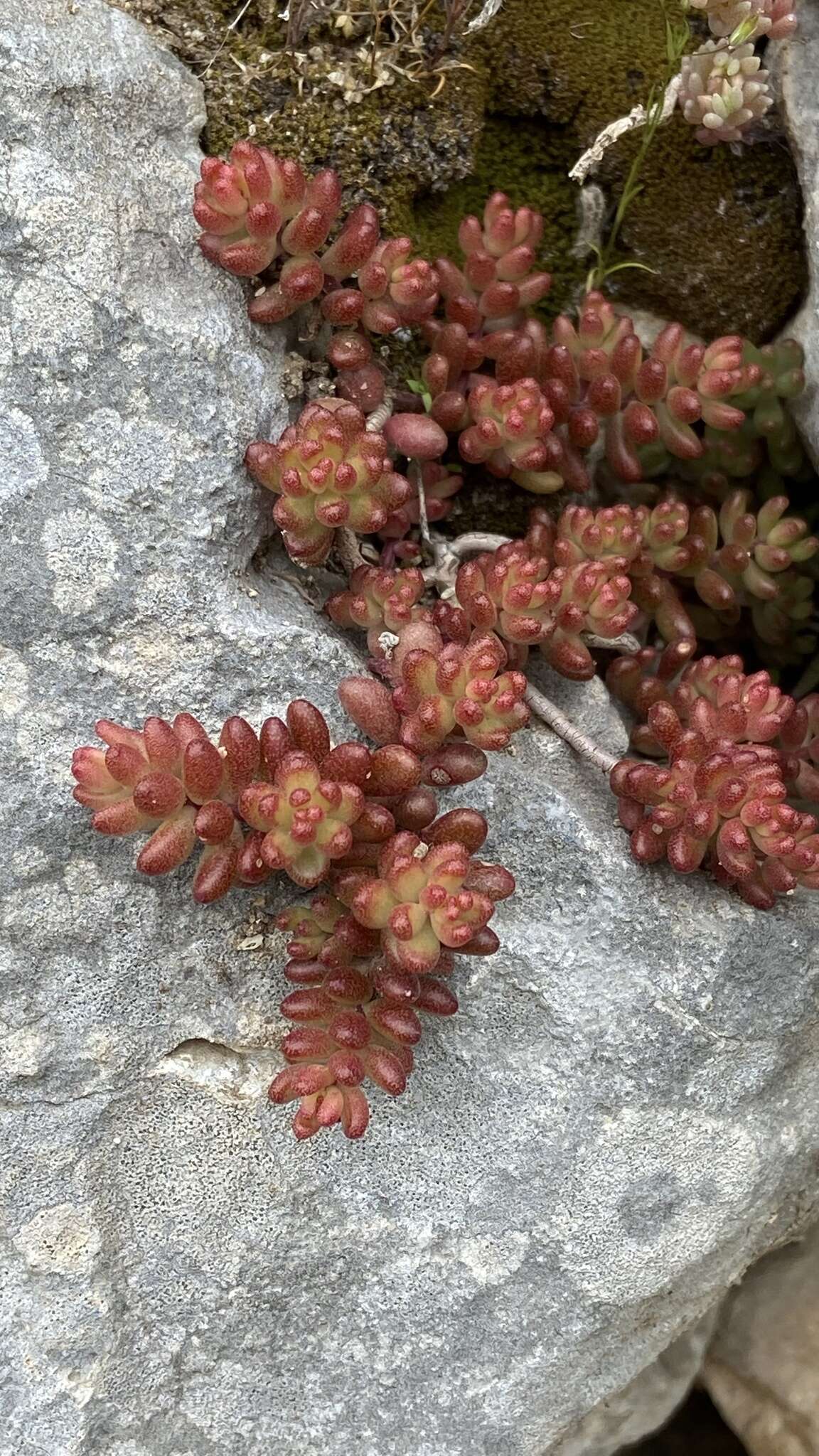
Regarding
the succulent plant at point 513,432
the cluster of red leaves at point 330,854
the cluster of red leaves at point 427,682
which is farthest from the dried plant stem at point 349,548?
the cluster of red leaves at point 330,854

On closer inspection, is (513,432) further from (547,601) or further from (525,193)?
(525,193)

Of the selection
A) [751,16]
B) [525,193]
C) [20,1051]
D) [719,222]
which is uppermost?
[751,16]

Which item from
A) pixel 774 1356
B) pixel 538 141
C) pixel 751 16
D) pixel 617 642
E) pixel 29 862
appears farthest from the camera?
pixel 774 1356

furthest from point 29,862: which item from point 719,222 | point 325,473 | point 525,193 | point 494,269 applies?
point 719,222

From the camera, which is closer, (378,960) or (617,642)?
(378,960)

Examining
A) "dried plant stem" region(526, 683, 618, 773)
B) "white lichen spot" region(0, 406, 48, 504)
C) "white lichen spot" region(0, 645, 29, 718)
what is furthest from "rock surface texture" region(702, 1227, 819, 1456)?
"white lichen spot" region(0, 406, 48, 504)

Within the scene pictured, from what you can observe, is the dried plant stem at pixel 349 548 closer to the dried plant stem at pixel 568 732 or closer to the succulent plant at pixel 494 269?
the dried plant stem at pixel 568 732
